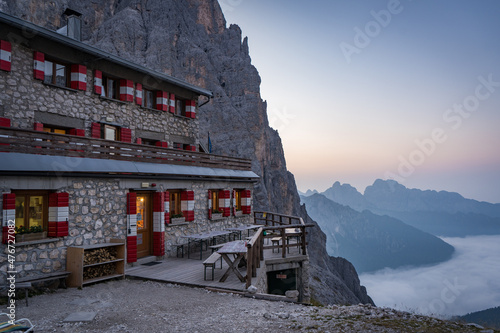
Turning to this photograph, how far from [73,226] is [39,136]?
3.23m

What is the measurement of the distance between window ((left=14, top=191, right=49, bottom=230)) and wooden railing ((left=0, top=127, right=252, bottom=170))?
1.39 meters

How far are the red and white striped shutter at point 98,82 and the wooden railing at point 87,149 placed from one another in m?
3.61

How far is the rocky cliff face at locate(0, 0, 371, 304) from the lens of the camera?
2712 inches

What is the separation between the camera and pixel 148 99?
19.5 metres

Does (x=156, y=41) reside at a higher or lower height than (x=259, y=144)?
higher

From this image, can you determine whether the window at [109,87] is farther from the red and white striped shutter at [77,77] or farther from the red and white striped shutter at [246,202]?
the red and white striped shutter at [246,202]

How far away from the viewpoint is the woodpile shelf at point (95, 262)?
10.4 metres

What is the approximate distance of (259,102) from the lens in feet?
250

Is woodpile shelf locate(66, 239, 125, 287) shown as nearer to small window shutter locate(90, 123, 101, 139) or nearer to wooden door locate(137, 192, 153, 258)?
wooden door locate(137, 192, 153, 258)

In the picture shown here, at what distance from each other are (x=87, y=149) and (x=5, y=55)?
15.8 feet

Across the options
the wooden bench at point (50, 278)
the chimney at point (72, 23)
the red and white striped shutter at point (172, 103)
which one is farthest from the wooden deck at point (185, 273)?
the chimney at point (72, 23)

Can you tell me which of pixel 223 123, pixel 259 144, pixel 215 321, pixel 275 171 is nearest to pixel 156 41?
pixel 223 123

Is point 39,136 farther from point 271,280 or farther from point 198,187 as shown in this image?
point 271,280

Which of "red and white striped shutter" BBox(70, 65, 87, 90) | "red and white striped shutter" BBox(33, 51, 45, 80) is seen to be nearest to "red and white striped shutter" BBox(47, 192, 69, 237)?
"red and white striped shutter" BBox(33, 51, 45, 80)
